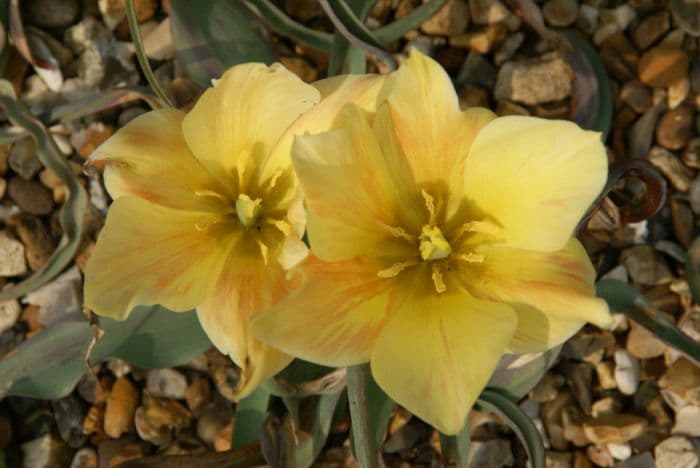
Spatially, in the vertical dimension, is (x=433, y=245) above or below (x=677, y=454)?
above

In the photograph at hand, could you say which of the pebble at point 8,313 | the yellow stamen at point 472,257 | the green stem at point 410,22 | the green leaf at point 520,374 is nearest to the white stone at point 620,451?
the green leaf at point 520,374

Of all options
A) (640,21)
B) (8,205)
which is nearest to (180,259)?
(8,205)

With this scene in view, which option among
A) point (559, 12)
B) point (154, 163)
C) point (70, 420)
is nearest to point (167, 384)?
point (70, 420)

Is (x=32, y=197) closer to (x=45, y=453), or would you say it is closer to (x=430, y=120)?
(x=45, y=453)

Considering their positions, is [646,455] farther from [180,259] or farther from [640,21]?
[180,259]

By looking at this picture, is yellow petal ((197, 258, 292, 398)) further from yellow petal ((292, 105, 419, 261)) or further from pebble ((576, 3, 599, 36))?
pebble ((576, 3, 599, 36))

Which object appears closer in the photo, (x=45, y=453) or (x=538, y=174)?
(x=538, y=174)
